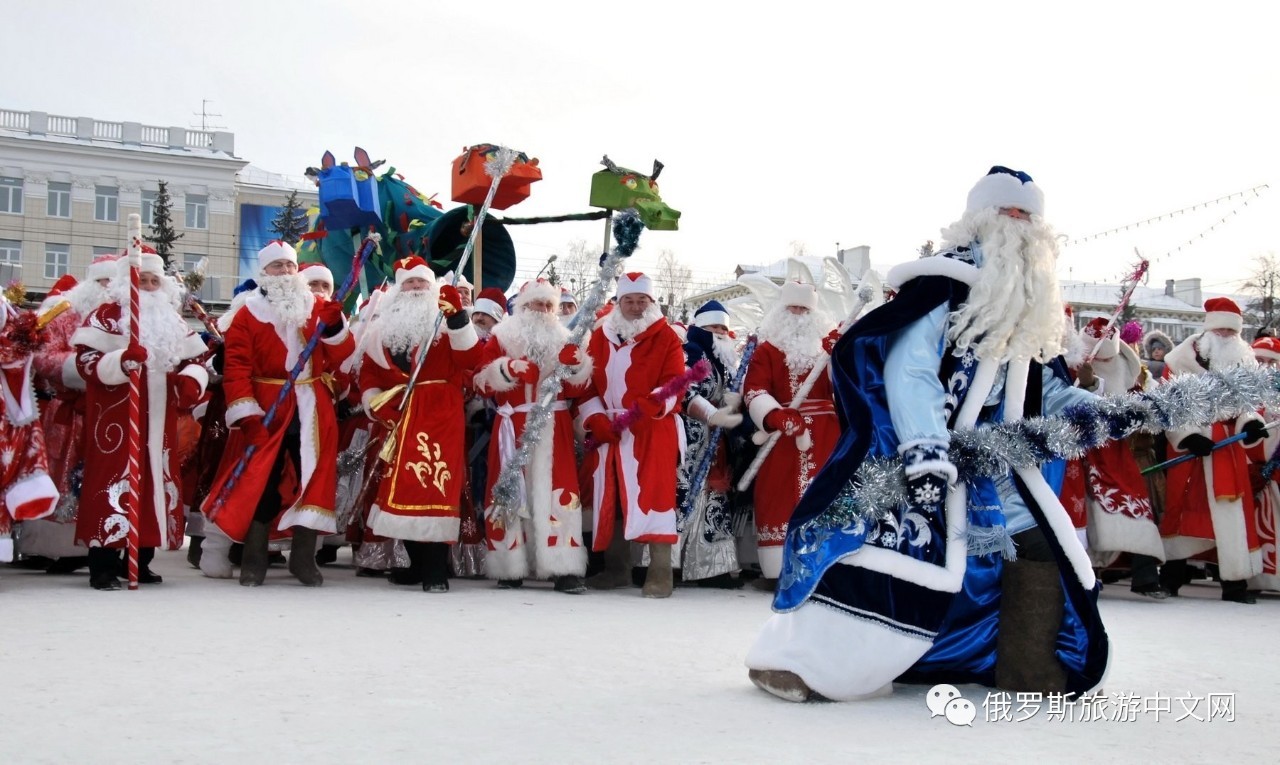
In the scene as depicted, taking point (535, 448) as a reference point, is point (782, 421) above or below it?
above

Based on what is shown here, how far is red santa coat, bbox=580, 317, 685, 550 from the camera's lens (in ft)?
24.8

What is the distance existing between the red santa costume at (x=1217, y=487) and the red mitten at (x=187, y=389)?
596 cm

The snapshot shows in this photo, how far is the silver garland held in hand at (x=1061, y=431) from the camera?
4246 millimetres

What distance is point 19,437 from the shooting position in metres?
6.93

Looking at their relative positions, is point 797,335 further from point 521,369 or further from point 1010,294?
point 1010,294

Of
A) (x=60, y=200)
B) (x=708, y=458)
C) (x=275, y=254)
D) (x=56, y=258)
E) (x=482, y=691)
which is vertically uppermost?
(x=60, y=200)

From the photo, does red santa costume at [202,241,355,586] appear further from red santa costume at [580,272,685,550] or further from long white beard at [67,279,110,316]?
red santa costume at [580,272,685,550]

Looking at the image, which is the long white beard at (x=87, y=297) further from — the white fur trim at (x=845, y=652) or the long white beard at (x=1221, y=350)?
the long white beard at (x=1221, y=350)

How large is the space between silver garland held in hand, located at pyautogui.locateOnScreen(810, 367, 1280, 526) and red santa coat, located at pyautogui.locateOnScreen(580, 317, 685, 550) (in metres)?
3.28

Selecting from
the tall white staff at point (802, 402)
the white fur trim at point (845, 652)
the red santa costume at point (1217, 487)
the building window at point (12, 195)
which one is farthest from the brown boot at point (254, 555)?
the building window at point (12, 195)

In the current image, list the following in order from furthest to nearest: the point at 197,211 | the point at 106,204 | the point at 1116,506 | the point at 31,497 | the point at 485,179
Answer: the point at 197,211
the point at 106,204
the point at 485,179
the point at 1116,506
the point at 31,497

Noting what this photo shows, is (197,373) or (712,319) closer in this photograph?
(197,373)

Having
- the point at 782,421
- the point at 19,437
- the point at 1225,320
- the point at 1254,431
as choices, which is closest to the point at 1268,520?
the point at 1254,431

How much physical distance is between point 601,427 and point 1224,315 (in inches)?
171
